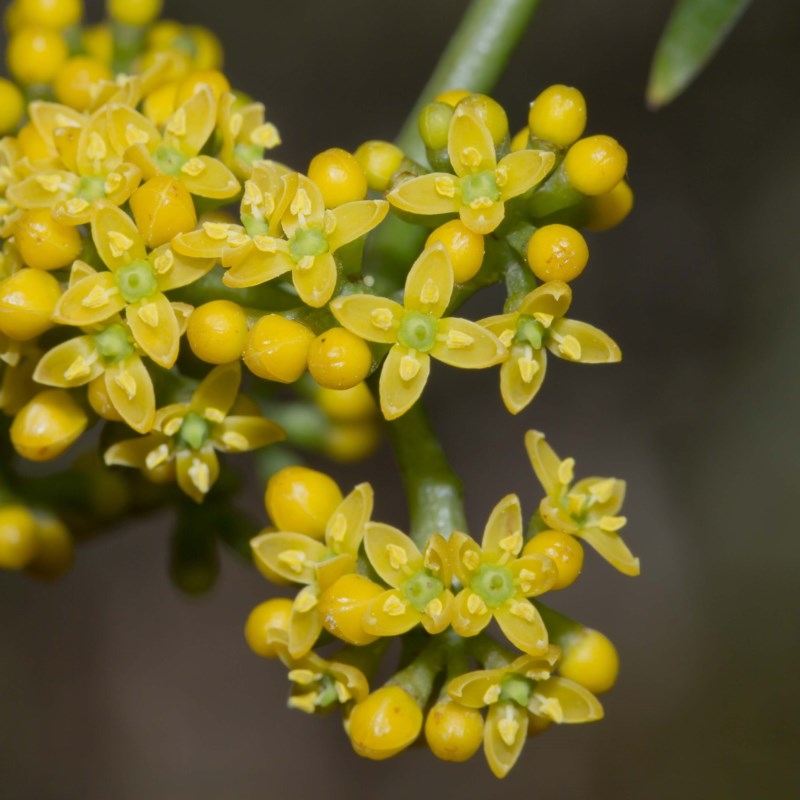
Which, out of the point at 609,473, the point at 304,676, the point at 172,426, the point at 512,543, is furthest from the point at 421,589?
the point at 609,473

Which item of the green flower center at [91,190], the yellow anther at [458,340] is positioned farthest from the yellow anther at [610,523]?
the green flower center at [91,190]

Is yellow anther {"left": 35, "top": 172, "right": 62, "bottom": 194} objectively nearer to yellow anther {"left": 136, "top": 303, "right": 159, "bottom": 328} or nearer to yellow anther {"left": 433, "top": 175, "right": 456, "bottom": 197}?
yellow anther {"left": 136, "top": 303, "right": 159, "bottom": 328}

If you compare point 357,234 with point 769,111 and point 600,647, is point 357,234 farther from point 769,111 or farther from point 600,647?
point 769,111

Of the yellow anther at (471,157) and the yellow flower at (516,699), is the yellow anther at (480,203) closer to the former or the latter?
the yellow anther at (471,157)

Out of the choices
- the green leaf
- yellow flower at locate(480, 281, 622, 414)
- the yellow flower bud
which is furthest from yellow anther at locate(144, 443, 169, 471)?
the green leaf

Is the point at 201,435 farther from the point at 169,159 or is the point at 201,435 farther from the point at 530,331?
the point at 530,331
